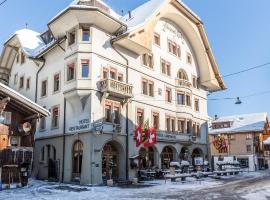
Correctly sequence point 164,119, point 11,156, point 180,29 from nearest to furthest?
1. point 11,156
2. point 164,119
3. point 180,29

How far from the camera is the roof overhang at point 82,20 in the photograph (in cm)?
2555

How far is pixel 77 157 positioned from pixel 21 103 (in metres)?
7.37

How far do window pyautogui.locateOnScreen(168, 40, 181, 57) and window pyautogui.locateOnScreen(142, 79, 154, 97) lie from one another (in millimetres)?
6103

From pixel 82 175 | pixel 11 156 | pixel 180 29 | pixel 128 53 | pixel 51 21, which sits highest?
pixel 180 29

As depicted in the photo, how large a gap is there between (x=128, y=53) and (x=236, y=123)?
4294 centimetres

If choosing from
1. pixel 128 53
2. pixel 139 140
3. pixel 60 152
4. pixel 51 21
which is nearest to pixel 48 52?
pixel 51 21

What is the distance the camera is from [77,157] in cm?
2648

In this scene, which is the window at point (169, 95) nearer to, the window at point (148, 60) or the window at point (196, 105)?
the window at point (148, 60)

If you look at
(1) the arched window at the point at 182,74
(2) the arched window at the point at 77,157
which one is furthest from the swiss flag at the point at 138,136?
(1) the arched window at the point at 182,74

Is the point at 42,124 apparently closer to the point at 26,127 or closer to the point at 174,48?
the point at 26,127

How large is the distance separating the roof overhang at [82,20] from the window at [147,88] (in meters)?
5.89

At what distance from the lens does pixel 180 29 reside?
125ft

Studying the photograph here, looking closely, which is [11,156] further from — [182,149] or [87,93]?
[182,149]

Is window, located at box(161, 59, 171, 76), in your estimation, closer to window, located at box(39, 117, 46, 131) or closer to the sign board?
the sign board
